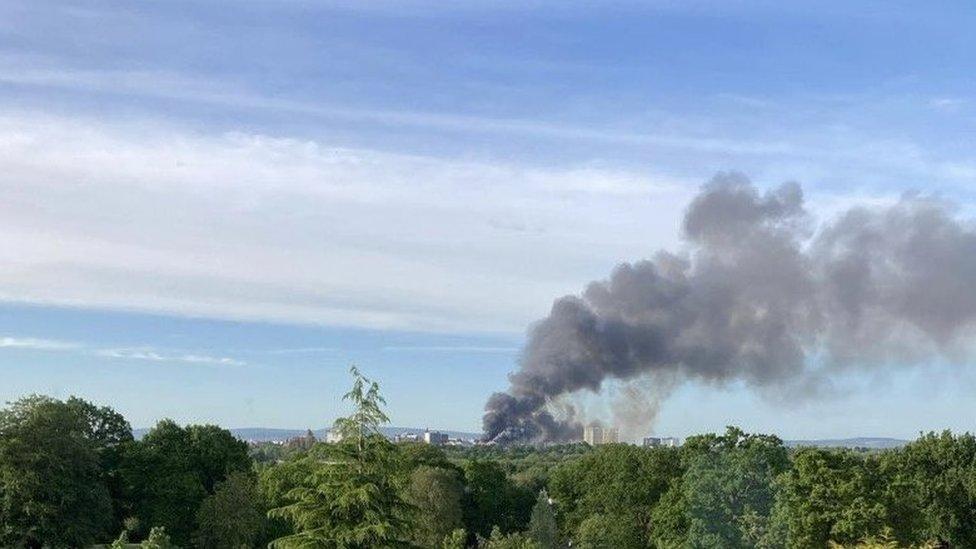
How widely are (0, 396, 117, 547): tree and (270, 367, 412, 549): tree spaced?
124 ft

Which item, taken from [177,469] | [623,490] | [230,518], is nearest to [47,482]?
[230,518]

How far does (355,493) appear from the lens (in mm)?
34562

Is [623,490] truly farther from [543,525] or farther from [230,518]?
[230,518]

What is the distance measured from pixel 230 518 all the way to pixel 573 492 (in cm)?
3013

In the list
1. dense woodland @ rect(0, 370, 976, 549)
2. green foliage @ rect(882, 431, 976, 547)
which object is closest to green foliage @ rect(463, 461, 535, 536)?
dense woodland @ rect(0, 370, 976, 549)

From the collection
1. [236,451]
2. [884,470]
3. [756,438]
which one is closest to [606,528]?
[756,438]

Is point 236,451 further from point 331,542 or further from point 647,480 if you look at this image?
point 331,542

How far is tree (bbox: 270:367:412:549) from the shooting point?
3462 cm

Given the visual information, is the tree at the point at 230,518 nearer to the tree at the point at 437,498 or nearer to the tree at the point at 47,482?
the tree at the point at 47,482

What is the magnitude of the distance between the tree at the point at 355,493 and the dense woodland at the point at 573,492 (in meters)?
17.9

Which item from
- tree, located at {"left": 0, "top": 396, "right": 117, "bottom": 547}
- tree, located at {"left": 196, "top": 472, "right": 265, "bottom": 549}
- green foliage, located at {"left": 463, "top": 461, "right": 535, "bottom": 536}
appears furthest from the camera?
green foliage, located at {"left": 463, "top": 461, "right": 535, "bottom": 536}

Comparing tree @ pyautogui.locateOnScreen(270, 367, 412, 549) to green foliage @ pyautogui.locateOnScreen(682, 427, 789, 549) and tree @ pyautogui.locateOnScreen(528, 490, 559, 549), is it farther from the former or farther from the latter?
tree @ pyautogui.locateOnScreen(528, 490, 559, 549)

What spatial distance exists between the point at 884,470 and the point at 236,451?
4216 cm

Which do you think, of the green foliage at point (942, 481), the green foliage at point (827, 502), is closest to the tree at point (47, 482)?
the green foliage at point (827, 502)
